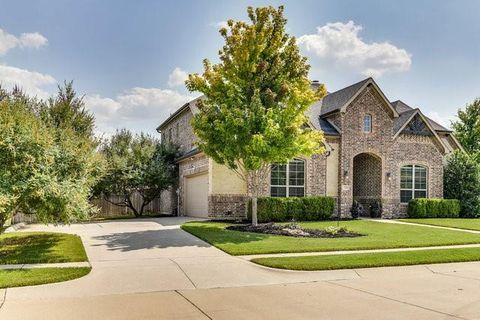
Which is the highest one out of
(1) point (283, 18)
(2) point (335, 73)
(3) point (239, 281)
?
(1) point (283, 18)

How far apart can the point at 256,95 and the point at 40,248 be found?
8.79m

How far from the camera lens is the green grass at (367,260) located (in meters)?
9.98

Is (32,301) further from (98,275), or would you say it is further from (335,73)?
(335,73)

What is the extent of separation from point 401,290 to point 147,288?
15.0ft

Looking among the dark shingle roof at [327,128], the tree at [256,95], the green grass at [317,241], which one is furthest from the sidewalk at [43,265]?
the dark shingle roof at [327,128]

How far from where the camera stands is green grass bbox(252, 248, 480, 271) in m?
9.98

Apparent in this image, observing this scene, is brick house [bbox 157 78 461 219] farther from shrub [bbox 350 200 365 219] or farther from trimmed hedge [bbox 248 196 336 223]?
trimmed hedge [bbox 248 196 336 223]

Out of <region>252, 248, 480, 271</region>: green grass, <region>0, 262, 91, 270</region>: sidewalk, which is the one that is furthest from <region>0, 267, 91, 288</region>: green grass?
<region>252, 248, 480, 271</region>: green grass

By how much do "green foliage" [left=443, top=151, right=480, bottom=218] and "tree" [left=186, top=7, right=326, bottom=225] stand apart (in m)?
14.5

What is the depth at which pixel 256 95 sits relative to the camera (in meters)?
16.4

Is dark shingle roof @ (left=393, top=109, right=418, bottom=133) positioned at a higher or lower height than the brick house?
higher

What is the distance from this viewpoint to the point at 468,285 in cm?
844

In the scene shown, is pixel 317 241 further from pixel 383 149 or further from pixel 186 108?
pixel 186 108

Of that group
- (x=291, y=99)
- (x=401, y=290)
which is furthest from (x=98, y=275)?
(x=291, y=99)
